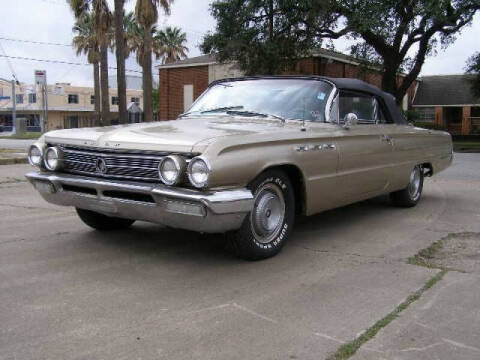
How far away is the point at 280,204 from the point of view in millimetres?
4520

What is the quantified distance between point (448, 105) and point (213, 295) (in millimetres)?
40648

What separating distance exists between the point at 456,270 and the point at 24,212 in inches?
197

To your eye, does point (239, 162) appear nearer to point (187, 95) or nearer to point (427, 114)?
point (187, 95)

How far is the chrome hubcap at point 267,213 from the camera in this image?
4289 millimetres

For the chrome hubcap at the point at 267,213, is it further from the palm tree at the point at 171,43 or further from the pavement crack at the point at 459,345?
the palm tree at the point at 171,43

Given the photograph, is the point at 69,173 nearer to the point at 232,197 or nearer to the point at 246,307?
the point at 232,197

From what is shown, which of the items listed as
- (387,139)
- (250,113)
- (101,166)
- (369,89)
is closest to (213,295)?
(101,166)

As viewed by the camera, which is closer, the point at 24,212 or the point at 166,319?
the point at 166,319

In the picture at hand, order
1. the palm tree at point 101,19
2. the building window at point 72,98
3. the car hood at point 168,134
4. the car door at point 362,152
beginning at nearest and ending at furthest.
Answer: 1. the car hood at point 168,134
2. the car door at point 362,152
3. the palm tree at point 101,19
4. the building window at point 72,98

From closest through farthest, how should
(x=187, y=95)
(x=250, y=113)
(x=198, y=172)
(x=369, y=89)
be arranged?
(x=198, y=172)
(x=250, y=113)
(x=369, y=89)
(x=187, y=95)

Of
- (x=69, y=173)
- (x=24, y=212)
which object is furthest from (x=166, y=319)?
(x=24, y=212)

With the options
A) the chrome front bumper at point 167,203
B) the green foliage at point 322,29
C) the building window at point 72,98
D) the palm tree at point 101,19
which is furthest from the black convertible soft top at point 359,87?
the building window at point 72,98

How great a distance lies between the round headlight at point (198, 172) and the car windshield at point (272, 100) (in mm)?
1534

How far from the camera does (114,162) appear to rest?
166 inches
